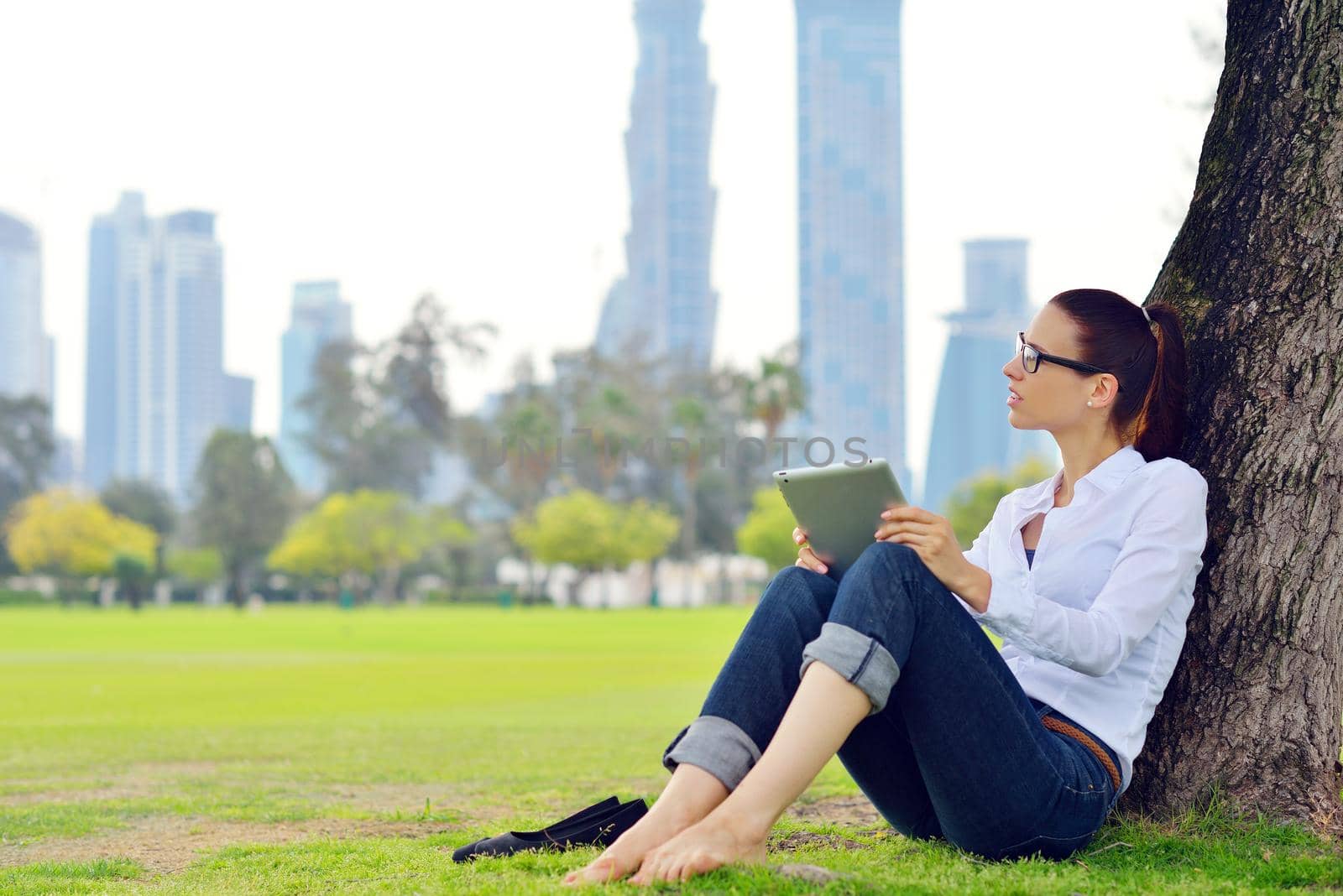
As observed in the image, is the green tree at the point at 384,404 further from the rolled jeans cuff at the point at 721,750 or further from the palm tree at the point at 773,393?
the rolled jeans cuff at the point at 721,750

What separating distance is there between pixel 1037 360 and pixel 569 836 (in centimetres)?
190

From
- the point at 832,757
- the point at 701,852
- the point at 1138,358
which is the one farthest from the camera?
the point at 832,757

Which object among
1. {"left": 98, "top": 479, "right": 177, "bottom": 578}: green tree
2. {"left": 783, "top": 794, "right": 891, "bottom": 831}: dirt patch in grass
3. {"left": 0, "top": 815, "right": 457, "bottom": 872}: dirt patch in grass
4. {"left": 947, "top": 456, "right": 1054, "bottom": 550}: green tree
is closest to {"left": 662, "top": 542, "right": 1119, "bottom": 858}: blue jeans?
{"left": 783, "top": 794, "right": 891, "bottom": 831}: dirt patch in grass

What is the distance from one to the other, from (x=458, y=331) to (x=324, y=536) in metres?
20.7

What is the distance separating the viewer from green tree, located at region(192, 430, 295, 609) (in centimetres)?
8356

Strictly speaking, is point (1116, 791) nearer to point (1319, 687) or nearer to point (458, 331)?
point (1319, 687)

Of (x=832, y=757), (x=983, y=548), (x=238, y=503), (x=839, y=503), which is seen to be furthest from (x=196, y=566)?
(x=839, y=503)

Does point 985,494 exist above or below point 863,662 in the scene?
above

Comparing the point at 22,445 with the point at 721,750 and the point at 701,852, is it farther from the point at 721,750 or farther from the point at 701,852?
the point at 701,852

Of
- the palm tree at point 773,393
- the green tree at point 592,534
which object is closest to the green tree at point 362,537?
the green tree at point 592,534

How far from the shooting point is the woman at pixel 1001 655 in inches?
121

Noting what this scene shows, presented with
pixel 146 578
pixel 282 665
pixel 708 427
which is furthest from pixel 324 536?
pixel 282 665

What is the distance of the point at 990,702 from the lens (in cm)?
315

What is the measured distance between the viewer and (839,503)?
343 centimetres
